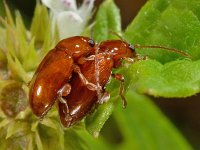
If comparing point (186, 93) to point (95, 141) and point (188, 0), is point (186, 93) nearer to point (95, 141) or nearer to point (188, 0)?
point (188, 0)

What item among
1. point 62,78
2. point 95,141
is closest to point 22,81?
point 62,78

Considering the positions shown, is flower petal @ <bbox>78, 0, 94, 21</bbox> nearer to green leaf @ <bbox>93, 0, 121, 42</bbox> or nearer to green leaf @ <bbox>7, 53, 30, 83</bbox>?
green leaf @ <bbox>93, 0, 121, 42</bbox>

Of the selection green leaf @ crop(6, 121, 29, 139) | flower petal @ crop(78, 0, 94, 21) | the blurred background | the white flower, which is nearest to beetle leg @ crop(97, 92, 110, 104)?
green leaf @ crop(6, 121, 29, 139)

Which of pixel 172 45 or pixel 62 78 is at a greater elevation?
pixel 62 78

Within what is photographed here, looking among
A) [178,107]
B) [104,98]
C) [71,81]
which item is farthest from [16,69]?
[178,107]

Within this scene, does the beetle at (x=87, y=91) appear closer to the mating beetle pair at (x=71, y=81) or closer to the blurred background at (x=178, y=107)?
the mating beetle pair at (x=71, y=81)

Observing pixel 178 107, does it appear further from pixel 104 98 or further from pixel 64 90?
pixel 64 90
